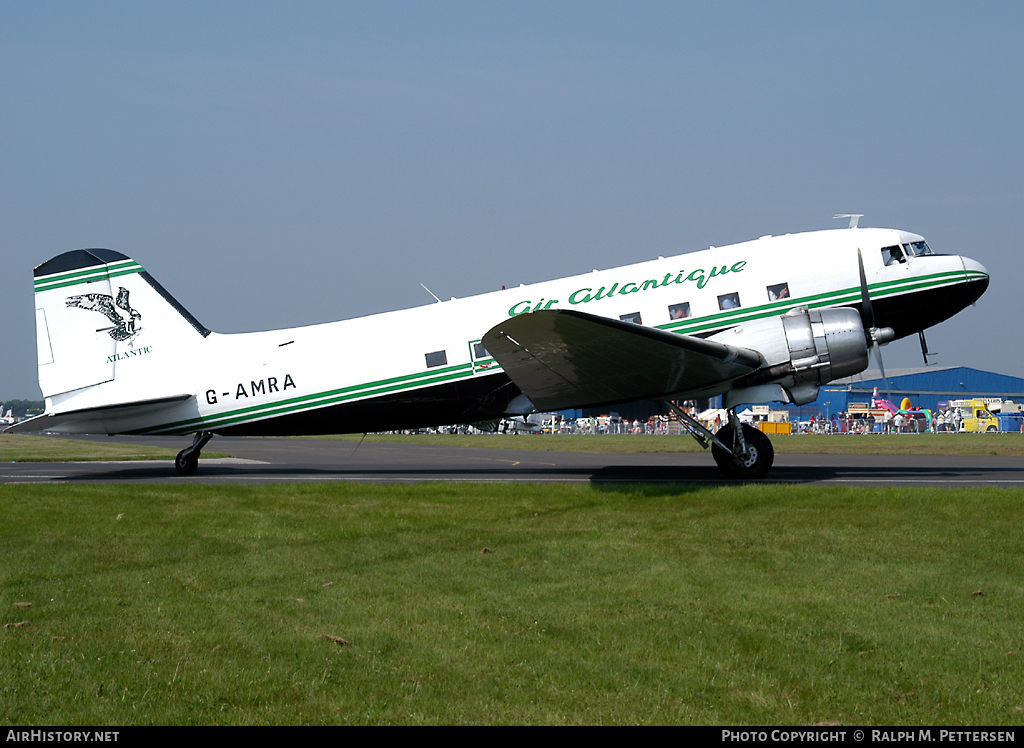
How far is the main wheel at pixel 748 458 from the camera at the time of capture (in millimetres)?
15625

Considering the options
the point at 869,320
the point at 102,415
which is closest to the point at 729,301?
the point at 869,320

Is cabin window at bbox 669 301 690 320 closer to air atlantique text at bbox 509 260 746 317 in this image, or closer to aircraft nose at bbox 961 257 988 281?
air atlantique text at bbox 509 260 746 317

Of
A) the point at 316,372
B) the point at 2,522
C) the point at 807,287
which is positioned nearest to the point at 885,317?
the point at 807,287

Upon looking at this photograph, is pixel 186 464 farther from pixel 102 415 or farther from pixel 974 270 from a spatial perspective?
pixel 974 270

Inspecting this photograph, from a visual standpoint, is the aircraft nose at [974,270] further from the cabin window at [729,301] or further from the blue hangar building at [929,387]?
the blue hangar building at [929,387]

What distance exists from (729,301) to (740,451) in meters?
2.94

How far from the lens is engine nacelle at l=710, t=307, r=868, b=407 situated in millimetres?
14898

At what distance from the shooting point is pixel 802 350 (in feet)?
49.3

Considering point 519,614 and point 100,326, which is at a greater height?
point 100,326

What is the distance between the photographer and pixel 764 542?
31.0 ft

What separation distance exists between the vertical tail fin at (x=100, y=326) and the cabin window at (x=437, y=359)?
209 inches
